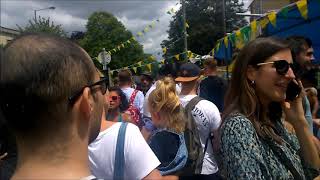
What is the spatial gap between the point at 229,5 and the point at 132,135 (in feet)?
229

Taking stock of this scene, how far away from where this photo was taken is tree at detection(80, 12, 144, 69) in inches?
2261

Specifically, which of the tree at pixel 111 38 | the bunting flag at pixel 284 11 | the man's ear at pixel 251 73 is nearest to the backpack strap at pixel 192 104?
the man's ear at pixel 251 73

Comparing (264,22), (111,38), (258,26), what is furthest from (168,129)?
(111,38)

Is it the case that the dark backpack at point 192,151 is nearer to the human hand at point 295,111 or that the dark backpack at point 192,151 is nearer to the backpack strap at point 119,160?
the human hand at point 295,111

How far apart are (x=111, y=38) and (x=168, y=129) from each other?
58498 millimetres

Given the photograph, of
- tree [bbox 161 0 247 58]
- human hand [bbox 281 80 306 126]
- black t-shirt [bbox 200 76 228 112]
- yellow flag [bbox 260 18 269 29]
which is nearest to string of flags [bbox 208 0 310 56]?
yellow flag [bbox 260 18 269 29]

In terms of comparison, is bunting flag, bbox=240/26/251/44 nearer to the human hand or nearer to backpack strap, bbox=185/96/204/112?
backpack strap, bbox=185/96/204/112

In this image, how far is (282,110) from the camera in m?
2.45

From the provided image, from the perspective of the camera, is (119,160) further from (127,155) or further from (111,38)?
(111,38)

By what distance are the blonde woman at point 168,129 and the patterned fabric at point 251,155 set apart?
1.16m

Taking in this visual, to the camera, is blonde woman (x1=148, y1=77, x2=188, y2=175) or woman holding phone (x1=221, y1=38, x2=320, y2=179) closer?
woman holding phone (x1=221, y1=38, x2=320, y2=179)

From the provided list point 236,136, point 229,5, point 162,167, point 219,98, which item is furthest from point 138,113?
point 229,5

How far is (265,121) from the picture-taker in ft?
7.14

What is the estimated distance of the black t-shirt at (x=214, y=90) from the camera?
241 inches
